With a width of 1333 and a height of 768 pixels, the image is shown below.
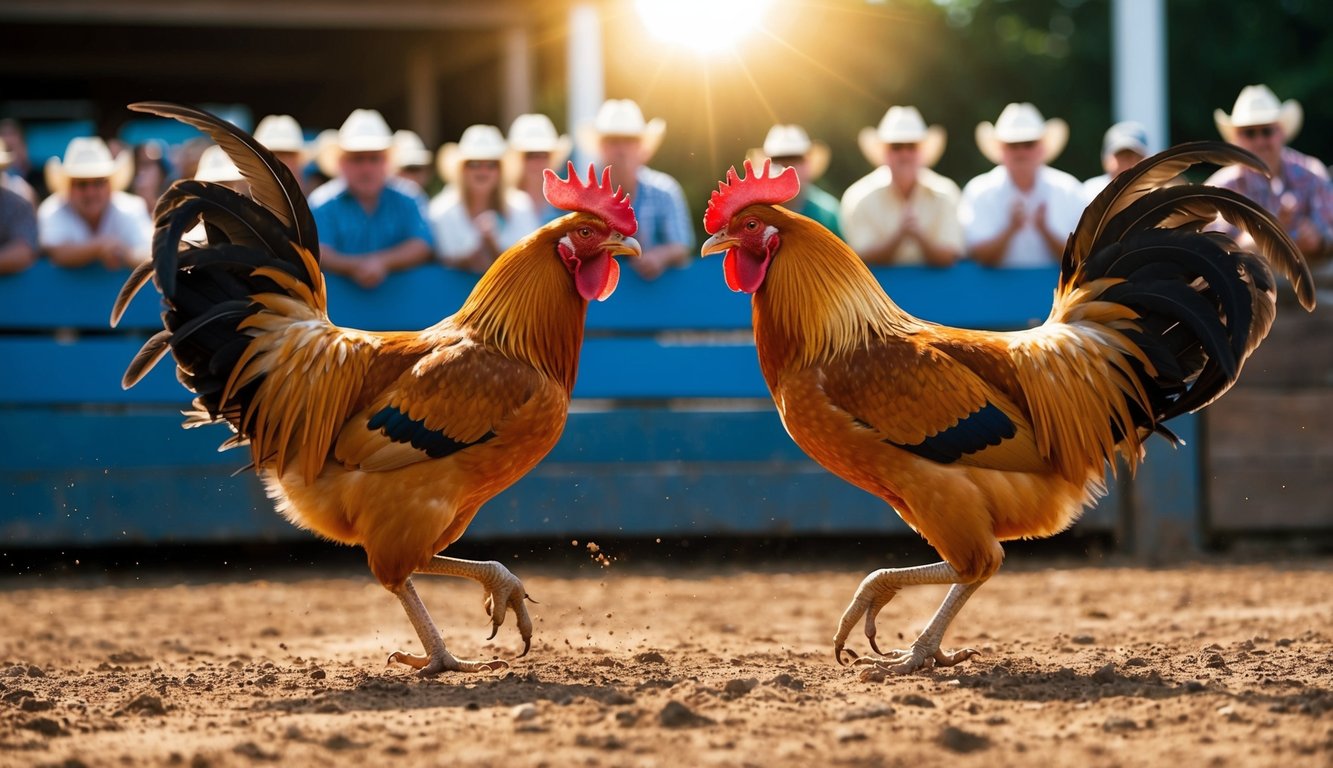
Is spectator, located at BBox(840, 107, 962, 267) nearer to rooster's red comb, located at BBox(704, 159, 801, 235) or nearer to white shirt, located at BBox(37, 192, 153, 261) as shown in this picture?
rooster's red comb, located at BBox(704, 159, 801, 235)

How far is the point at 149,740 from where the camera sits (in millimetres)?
4664

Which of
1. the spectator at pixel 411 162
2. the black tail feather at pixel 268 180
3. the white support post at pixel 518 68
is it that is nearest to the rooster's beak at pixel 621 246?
the black tail feather at pixel 268 180

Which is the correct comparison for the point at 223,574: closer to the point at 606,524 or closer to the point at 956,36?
the point at 606,524

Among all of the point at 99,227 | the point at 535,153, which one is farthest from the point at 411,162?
the point at 99,227

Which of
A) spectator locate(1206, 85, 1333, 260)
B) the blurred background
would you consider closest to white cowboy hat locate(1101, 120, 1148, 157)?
spectator locate(1206, 85, 1333, 260)

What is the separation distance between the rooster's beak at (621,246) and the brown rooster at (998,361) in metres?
0.28

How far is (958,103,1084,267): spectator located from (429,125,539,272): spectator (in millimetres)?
2833

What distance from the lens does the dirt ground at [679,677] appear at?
4.38 m

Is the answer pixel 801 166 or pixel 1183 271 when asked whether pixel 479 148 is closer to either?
pixel 801 166

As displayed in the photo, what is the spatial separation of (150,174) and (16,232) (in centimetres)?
212

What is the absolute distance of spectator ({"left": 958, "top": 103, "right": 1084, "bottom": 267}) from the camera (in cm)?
969

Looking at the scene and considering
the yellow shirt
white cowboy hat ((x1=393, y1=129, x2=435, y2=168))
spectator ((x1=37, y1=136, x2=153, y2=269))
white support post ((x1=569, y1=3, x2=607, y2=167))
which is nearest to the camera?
spectator ((x1=37, y1=136, x2=153, y2=269))

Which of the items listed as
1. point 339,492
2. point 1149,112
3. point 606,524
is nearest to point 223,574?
point 606,524

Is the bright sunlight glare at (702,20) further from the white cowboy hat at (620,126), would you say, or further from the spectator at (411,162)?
the white cowboy hat at (620,126)
